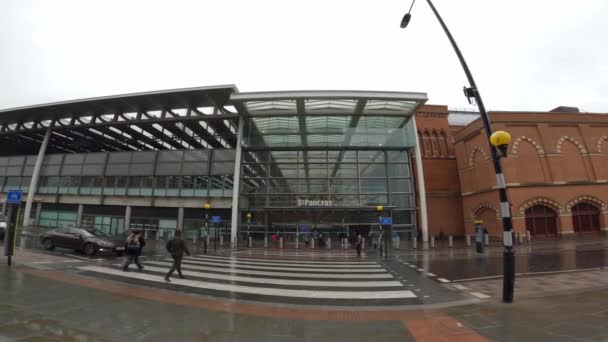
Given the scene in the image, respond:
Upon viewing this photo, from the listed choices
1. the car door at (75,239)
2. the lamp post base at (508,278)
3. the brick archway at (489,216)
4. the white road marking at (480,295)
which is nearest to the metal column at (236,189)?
the car door at (75,239)

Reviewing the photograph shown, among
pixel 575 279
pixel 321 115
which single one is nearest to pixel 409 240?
pixel 321 115

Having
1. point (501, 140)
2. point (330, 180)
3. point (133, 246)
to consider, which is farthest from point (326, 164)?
point (501, 140)

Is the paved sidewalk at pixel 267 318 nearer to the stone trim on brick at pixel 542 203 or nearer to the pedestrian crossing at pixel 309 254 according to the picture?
the pedestrian crossing at pixel 309 254

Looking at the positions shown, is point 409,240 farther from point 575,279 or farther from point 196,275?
point 196,275

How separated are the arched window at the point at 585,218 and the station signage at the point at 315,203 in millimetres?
23790

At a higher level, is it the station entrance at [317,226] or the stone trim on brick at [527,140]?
the stone trim on brick at [527,140]

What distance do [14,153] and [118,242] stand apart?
4944 centimetres

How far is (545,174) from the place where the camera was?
26.2 metres

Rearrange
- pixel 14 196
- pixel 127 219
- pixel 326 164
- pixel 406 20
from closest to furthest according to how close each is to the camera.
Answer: pixel 406 20
pixel 14 196
pixel 326 164
pixel 127 219

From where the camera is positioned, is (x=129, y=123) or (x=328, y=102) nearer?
(x=328, y=102)

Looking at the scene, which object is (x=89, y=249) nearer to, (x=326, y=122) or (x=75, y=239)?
(x=75, y=239)

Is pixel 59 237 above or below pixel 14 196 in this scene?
below

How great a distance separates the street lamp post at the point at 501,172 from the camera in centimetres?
614

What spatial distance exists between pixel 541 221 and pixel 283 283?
95.6 feet
